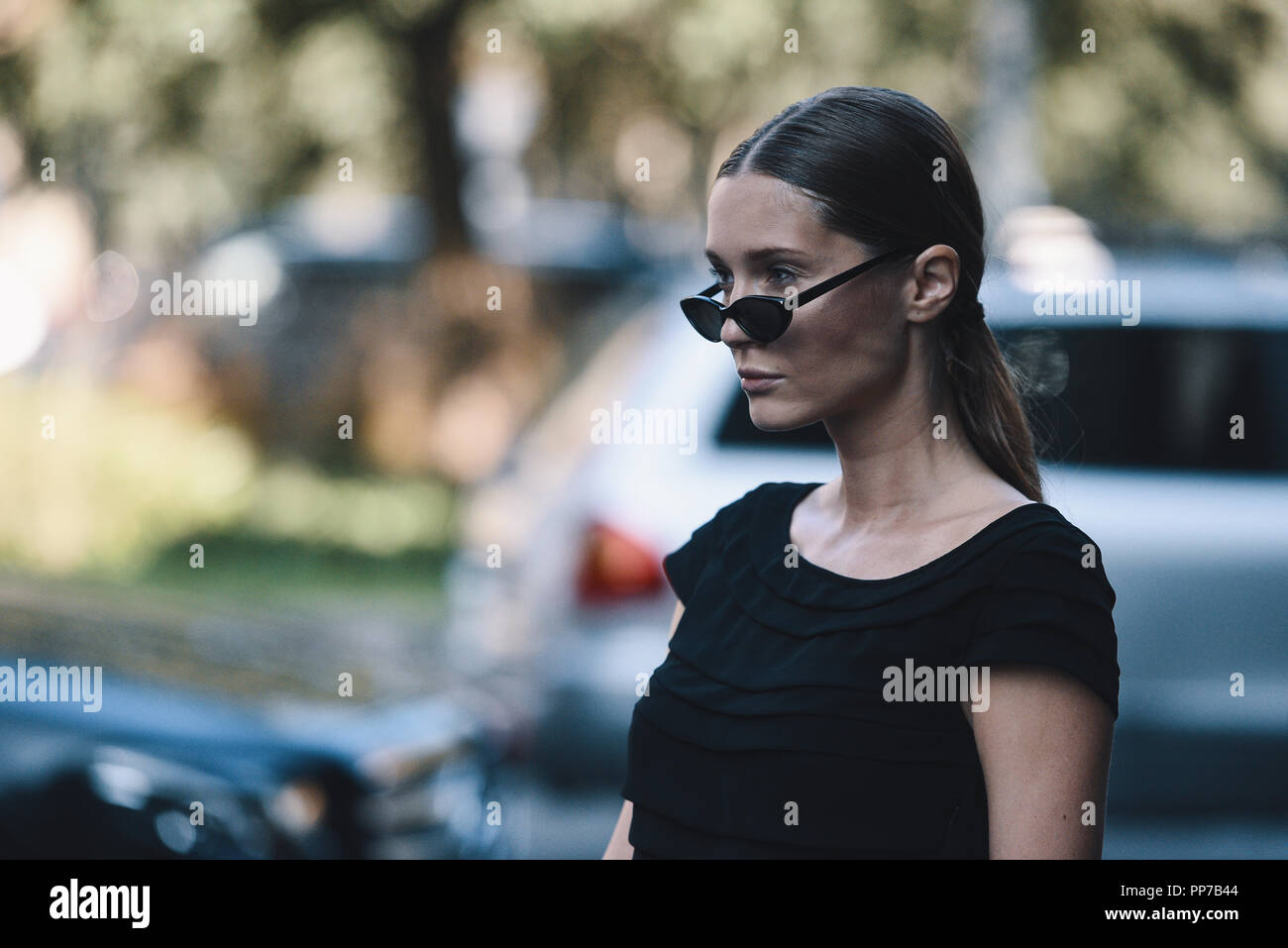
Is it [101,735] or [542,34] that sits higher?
[542,34]

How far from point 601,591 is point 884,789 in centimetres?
236

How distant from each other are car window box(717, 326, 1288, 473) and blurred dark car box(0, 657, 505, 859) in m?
1.25

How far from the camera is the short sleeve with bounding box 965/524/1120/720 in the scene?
1.57m

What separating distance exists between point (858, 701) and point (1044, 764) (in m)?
0.22

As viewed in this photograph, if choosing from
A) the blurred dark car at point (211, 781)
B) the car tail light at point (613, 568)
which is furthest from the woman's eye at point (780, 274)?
the car tail light at point (613, 568)

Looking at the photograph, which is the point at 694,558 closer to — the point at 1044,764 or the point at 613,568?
the point at 1044,764

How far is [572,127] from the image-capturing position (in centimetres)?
1355

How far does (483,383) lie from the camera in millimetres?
11680

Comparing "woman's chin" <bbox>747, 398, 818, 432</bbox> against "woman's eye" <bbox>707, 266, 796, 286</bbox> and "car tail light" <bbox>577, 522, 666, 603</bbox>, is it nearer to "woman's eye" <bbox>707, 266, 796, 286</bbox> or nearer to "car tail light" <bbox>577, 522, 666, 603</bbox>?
"woman's eye" <bbox>707, 266, 796, 286</bbox>

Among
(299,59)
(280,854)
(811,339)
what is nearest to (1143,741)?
(280,854)

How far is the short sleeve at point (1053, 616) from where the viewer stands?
1.57 m

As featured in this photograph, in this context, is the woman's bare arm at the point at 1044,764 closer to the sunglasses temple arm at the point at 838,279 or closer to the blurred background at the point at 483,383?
the sunglasses temple arm at the point at 838,279

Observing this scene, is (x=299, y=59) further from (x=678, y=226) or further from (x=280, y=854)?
(x=280, y=854)

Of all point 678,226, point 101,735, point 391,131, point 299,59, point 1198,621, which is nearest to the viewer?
point 101,735
